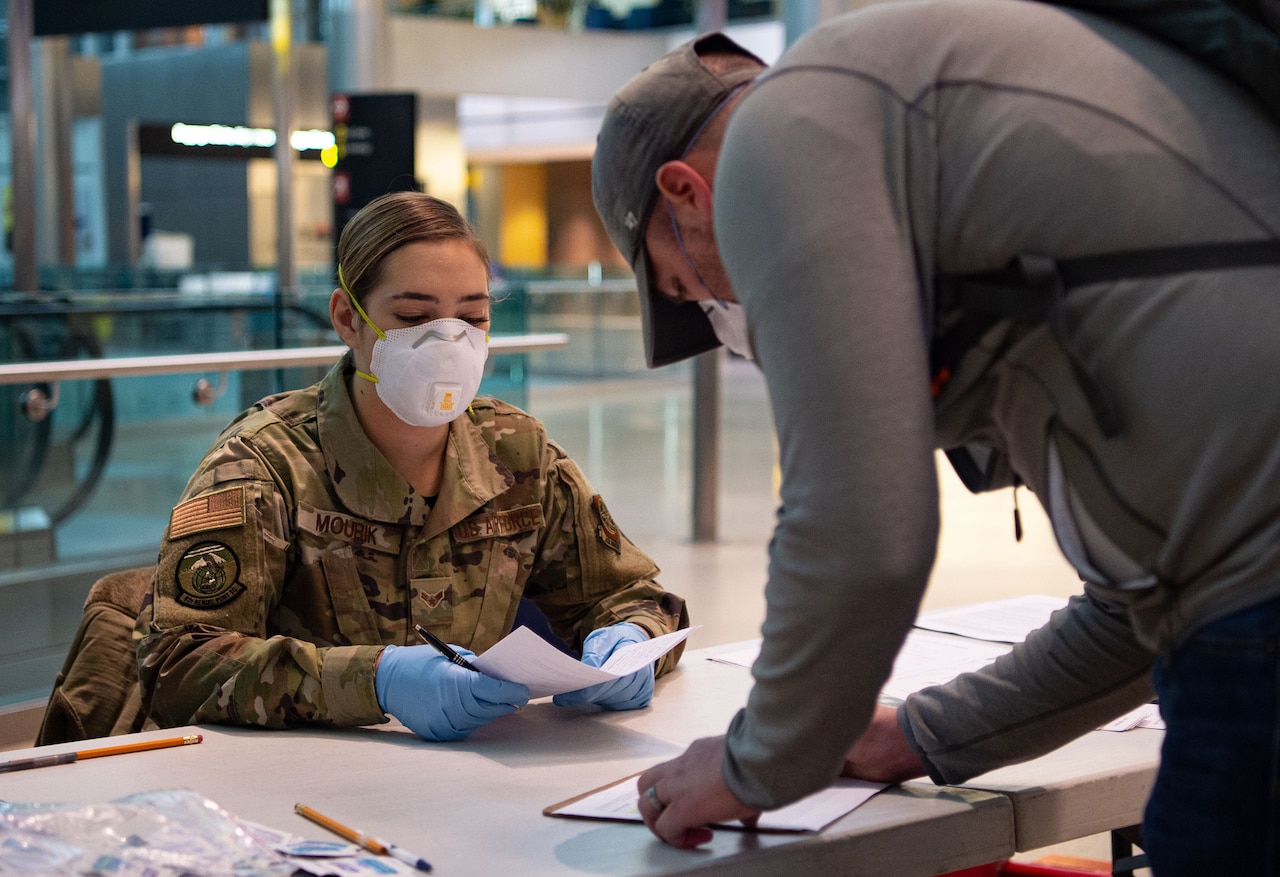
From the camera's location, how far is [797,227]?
91 centimetres

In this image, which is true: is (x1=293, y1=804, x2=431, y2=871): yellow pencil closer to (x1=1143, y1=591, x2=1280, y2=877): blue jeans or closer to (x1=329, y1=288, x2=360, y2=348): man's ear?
(x1=1143, y1=591, x2=1280, y2=877): blue jeans

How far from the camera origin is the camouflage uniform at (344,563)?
1572 mm

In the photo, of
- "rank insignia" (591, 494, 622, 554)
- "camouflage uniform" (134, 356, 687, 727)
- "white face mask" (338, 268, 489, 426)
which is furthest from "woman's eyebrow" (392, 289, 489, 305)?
"rank insignia" (591, 494, 622, 554)

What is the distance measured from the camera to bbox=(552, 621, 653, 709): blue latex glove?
162 cm

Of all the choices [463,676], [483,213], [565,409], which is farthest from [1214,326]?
[483,213]

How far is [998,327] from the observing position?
0.96 meters

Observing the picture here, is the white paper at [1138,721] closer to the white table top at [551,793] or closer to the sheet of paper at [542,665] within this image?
the white table top at [551,793]

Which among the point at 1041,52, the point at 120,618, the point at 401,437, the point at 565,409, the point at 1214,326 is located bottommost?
the point at 565,409

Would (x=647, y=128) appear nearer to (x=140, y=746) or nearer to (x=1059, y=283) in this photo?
(x=1059, y=283)

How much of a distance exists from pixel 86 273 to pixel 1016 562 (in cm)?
781

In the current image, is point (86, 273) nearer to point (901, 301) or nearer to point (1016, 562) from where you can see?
point (1016, 562)

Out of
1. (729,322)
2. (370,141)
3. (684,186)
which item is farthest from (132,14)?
(684,186)

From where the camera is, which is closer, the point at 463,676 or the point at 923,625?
the point at 463,676

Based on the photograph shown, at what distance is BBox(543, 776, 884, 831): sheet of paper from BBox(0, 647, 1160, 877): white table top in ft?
0.04
